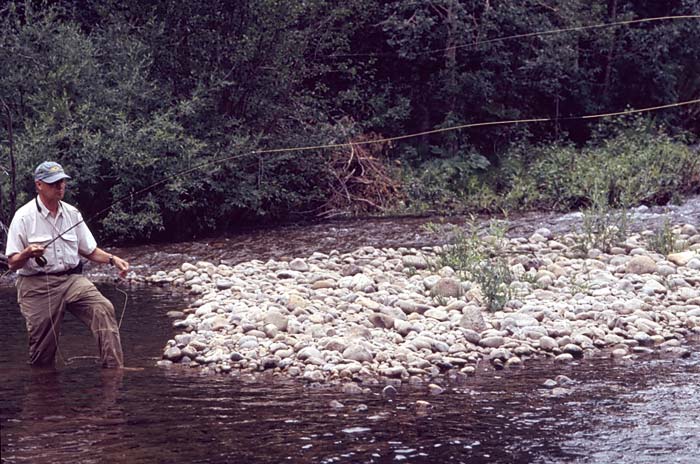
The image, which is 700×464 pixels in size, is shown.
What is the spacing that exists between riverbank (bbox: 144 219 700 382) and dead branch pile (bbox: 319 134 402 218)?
4.92 metres

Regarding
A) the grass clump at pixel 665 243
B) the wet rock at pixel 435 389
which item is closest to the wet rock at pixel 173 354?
the wet rock at pixel 435 389

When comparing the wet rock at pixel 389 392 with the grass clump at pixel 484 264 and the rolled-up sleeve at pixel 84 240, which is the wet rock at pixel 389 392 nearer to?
the rolled-up sleeve at pixel 84 240

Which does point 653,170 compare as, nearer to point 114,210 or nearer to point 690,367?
point 114,210

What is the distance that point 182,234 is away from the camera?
14297mm

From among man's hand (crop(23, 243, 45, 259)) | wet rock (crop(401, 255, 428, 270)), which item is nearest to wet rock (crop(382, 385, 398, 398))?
man's hand (crop(23, 243, 45, 259))

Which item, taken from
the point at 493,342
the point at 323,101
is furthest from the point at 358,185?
the point at 493,342

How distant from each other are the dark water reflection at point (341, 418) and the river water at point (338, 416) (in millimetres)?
10

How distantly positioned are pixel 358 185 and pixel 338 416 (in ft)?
35.9

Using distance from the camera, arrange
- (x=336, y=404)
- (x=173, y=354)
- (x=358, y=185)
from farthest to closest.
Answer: (x=358, y=185)
(x=173, y=354)
(x=336, y=404)

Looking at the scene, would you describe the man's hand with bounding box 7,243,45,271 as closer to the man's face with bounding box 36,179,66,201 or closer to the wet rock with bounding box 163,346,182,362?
the man's face with bounding box 36,179,66,201

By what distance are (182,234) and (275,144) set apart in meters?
2.05

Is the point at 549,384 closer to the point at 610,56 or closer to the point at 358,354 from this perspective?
the point at 358,354

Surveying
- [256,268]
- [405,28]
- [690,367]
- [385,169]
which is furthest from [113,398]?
[405,28]

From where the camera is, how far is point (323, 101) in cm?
1648
